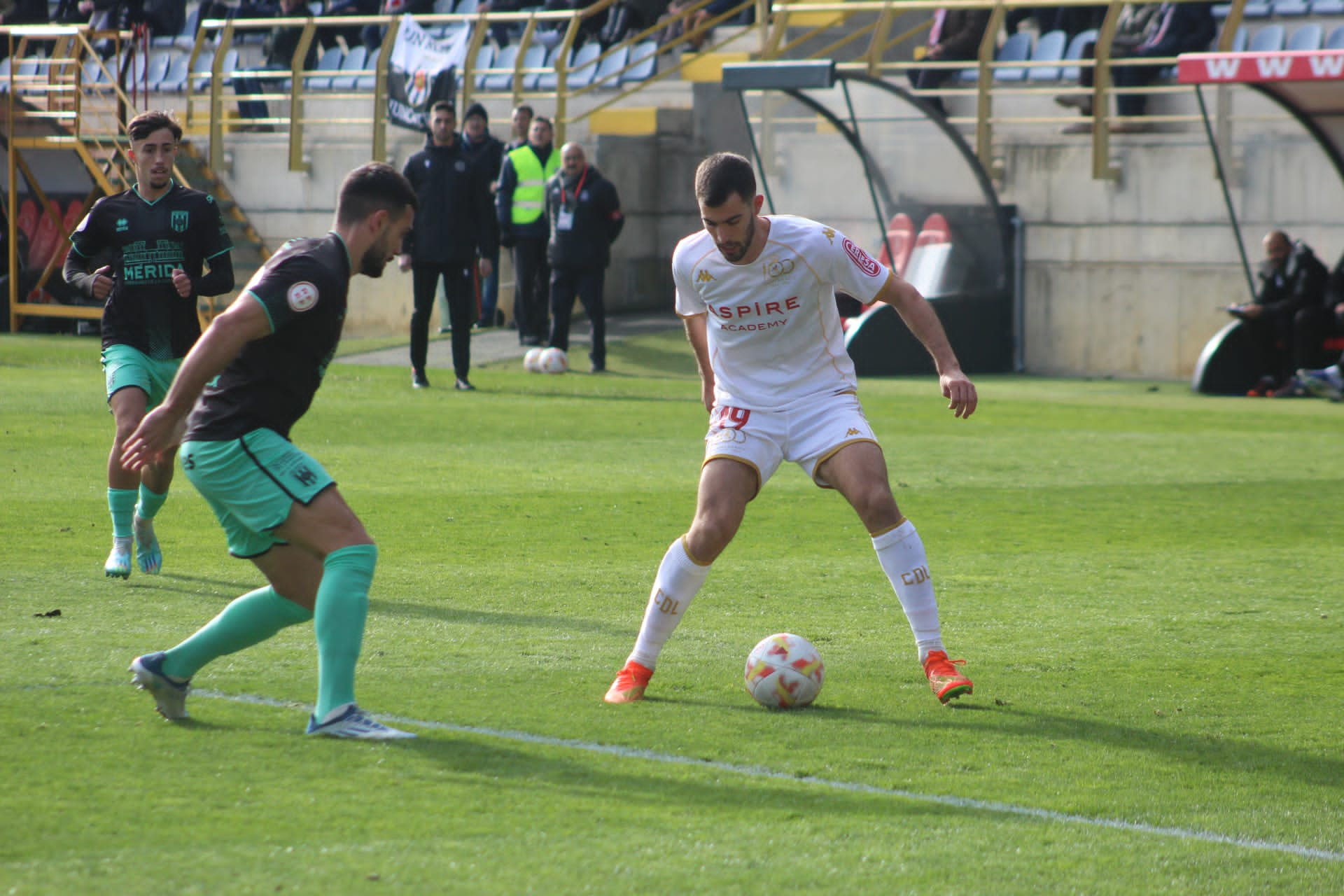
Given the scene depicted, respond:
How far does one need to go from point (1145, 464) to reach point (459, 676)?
7.07m

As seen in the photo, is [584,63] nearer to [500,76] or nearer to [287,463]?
[500,76]

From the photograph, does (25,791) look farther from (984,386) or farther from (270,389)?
(984,386)

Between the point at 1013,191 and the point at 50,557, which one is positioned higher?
the point at 1013,191

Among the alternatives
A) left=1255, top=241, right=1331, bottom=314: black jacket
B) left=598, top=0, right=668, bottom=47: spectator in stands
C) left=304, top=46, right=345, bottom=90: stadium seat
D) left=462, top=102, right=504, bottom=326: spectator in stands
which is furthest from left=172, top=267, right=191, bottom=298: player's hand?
left=304, top=46, right=345, bottom=90: stadium seat

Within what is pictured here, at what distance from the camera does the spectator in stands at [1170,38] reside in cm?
1898

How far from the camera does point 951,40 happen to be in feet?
66.7

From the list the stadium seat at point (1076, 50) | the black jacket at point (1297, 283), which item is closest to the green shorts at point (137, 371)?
the black jacket at point (1297, 283)

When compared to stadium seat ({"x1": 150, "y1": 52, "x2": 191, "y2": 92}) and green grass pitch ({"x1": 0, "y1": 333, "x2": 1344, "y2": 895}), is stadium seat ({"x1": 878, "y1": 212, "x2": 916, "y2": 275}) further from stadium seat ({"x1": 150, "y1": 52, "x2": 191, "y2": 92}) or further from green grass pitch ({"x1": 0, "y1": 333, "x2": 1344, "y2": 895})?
stadium seat ({"x1": 150, "y1": 52, "x2": 191, "y2": 92})

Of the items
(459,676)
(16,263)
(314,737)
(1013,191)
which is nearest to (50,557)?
(459,676)

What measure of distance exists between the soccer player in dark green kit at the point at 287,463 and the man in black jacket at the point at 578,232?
12188 mm

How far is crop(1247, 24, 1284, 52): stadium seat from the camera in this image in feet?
65.3

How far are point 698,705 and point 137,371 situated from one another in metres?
3.29

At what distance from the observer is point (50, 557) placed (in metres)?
7.36

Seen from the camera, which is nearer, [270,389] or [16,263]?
[270,389]
